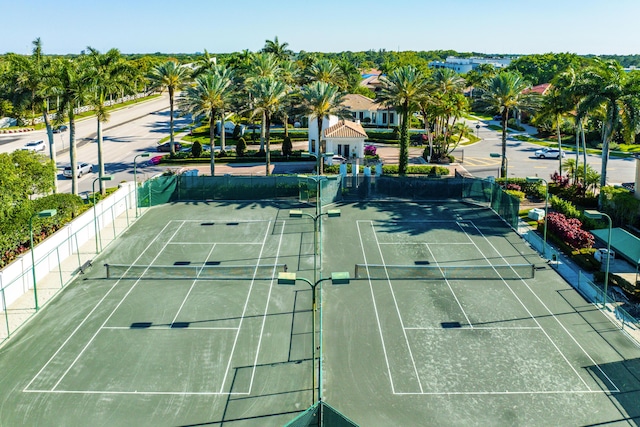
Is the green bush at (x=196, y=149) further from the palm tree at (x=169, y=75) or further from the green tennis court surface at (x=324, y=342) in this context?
the green tennis court surface at (x=324, y=342)

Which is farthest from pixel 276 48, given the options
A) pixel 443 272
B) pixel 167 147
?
pixel 443 272

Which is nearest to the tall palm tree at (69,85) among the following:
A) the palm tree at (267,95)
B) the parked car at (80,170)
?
the parked car at (80,170)

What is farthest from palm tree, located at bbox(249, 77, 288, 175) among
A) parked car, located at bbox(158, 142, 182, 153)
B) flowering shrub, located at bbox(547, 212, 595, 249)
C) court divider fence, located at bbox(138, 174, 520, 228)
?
flowering shrub, located at bbox(547, 212, 595, 249)

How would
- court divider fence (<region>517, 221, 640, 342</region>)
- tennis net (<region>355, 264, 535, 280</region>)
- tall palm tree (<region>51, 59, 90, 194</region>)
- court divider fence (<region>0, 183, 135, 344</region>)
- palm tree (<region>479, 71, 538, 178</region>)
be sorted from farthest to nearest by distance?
1. palm tree (<region>479, 71, 538, 178</region>)
2. tall palm tree (<region>51, 59, 90, 194</region>)
3. tennis net (<region>355, 264, 535, 280</region>)
4. court divider fence (<region>0, 183, 135, 344</region>)
5. court divider fence (<region>517, 221, 640, 342</region>)

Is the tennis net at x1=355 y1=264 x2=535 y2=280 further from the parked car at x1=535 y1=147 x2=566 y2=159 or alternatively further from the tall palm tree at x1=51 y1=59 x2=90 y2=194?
the parked car at x1=535 y1=147 x2=566 y2=159

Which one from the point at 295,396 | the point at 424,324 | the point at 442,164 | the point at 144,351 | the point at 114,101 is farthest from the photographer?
the point at 114,101

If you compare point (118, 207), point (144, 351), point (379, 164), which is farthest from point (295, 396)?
point (379, 164)

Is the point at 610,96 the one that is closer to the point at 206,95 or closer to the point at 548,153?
the point at 548,153

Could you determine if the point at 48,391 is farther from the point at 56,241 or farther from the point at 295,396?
the point at 56,241
